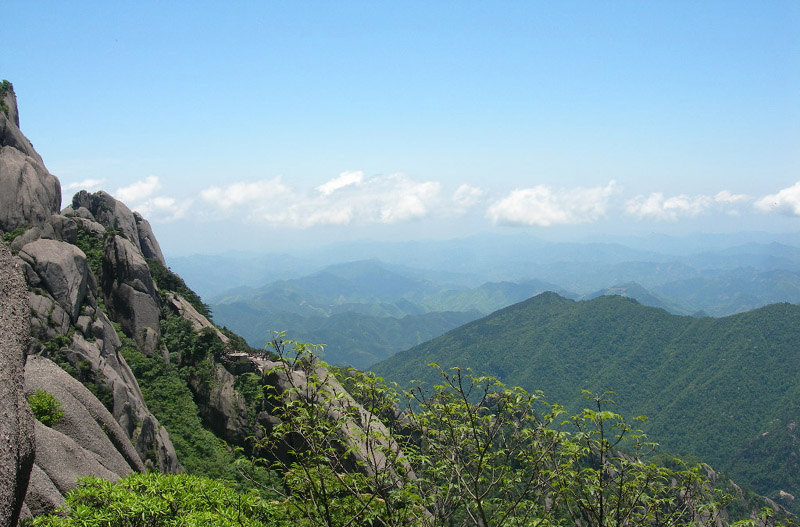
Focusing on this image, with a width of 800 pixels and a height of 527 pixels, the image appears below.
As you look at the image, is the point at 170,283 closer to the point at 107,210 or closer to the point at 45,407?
the point at 107,210

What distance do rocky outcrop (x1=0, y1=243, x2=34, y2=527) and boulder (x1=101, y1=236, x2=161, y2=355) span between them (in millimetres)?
26664

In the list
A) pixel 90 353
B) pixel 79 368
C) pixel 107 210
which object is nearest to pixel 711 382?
pixel 107 210

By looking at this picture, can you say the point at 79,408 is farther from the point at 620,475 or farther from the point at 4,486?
the point at 620,475

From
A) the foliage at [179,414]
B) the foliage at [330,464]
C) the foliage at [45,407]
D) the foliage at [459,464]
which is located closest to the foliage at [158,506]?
the foliage at [330,464]

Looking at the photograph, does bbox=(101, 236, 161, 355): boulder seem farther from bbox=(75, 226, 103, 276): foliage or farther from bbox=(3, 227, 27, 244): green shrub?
bbox=(3, 227, 27, 244): green shrub

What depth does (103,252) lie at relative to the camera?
36.8 m

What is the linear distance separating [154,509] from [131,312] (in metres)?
28.9

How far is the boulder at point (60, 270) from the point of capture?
26.7 meters

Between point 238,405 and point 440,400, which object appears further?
point 238,405

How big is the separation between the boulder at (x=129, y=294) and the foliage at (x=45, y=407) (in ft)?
64.3

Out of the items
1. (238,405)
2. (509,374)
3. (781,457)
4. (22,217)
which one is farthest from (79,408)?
(509,374)

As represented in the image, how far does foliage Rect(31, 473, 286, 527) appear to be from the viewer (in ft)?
32.2

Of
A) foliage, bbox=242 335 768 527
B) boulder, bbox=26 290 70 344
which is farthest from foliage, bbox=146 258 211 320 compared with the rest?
foliage, bbox=242 335 768 527

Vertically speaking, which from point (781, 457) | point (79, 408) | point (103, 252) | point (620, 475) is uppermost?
point (103, 252)
